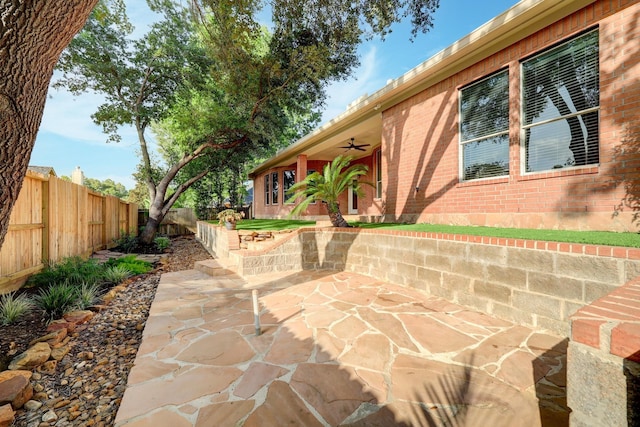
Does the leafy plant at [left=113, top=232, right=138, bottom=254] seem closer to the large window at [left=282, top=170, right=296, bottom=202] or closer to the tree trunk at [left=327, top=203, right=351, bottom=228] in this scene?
the large window at [left=282, top=170, right=296, bottom=202]

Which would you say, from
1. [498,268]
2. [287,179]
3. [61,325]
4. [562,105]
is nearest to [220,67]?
[287,179]

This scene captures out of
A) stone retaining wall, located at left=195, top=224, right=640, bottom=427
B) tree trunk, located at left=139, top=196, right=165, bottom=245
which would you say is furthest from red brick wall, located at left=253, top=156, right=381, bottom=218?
tree trunk, located at left=139, top=196, right=165, bottom=245

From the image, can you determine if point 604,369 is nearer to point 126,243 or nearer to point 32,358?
point 32,358

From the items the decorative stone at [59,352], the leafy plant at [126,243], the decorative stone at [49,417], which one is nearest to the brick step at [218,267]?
the decorative stone at [59,352]

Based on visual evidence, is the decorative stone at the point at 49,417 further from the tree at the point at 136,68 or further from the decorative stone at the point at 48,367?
the tree at the point at 136,68

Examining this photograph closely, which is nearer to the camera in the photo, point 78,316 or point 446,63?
point 78,316

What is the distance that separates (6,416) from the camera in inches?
74.7

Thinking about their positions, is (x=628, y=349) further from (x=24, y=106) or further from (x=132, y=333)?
(x=132, y=333)

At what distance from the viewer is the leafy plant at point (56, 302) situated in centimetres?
362

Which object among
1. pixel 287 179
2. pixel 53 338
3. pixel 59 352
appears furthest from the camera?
pixel 287 179

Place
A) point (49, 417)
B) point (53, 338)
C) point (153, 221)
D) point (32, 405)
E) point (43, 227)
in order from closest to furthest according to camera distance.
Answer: point (49, 417), point (32, 405), point (53, 338), point (43, 227), point (153, 221)

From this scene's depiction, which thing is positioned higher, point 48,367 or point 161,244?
Answer: point 161,244

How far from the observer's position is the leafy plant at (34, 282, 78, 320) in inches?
142

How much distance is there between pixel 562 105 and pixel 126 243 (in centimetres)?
1325
